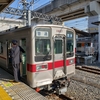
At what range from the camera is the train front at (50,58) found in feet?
13.4

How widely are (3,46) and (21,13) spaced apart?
11.1 m

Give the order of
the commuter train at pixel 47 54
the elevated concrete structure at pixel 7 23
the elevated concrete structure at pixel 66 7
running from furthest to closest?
the elevated concrete structure at pixel 66 7 → the elevated concrete structure at pixel 7 23 → the commuter train at pixel 47 54

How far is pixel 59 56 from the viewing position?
4773mm

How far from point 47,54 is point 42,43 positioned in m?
0.43

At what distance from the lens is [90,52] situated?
47.7ft

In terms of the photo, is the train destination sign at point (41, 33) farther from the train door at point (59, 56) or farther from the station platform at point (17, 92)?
the station platform at point (17, 92)

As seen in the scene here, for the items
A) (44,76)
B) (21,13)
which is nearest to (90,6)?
(21,13)

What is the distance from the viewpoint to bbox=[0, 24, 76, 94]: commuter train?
408cm

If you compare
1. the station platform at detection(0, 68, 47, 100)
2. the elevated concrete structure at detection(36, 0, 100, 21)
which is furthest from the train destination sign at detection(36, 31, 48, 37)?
the elevated concrete structure at detection(36, 0, 100, 21)

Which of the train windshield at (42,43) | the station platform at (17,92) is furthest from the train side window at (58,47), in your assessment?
the station platform at (17,92)

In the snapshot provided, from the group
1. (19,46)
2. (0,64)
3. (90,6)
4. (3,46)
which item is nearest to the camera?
(19,46)

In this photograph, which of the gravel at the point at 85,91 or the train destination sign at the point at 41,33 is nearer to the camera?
the train destination sign at the point at 41,33

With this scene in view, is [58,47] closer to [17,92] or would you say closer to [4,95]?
[17,92]

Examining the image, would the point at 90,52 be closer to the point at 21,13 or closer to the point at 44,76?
the point at 21,13
